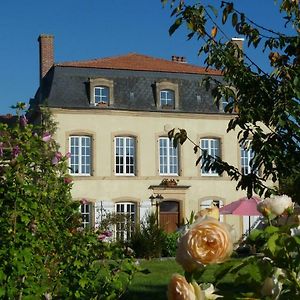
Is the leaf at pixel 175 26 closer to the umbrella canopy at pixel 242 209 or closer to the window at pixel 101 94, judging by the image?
the umbrella canopy at pixel 242 209

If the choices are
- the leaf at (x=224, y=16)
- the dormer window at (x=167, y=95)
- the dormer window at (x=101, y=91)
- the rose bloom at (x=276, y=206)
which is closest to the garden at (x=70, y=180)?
the leaf at (x=224, y=16)

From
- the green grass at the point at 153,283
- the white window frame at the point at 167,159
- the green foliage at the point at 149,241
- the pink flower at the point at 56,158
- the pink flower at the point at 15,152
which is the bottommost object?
the green grass at the point at 153,283

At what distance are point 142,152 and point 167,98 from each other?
3.35 metres

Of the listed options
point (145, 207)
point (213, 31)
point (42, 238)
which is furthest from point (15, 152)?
point (145, 207)

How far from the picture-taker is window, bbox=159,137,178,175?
30.3m

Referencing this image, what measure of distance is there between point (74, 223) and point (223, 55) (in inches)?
88.5

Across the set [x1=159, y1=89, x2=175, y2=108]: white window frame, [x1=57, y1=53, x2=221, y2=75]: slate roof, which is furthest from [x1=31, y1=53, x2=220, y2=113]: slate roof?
[x1=159, y1=89, x2=175, y2=108]: white window frame

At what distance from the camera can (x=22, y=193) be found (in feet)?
14.9

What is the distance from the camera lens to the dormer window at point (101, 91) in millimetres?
30172

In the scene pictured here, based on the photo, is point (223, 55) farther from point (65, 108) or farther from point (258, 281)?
point (65, 108)

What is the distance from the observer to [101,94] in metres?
30.4

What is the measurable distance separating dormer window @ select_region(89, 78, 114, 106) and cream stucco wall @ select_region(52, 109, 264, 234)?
63 centimetres

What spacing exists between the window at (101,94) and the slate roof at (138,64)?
135 centimetres

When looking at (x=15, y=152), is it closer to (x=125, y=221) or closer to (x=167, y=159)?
(x=125, y=221)
